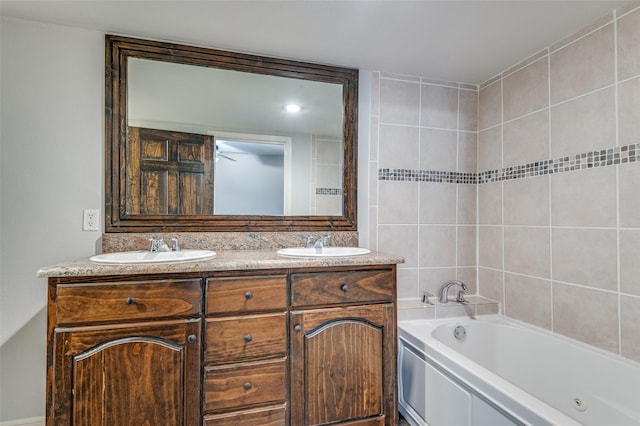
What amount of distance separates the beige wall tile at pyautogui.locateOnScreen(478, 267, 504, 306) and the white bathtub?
0.60 ft

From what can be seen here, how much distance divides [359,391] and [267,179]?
4.24 feet

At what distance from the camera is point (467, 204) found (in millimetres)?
2408

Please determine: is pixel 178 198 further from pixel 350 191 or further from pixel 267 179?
pixel 350 191

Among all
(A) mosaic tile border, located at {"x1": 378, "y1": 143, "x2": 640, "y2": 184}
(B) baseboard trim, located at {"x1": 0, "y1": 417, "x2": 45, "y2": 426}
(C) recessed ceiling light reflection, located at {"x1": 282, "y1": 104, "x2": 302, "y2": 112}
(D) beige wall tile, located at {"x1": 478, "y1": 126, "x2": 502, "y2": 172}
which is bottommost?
(B) baseboard trim, located at {"x1": 0, "y1": 417, "x2": 45, "y2": 426}

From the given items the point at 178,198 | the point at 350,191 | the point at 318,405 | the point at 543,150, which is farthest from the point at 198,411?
the point at 543,150

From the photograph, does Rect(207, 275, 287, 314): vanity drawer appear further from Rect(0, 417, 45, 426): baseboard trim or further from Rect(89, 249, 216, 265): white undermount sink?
Rect(0, 417, 45, 426): baseboard trim

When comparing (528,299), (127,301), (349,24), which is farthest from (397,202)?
(127,301)

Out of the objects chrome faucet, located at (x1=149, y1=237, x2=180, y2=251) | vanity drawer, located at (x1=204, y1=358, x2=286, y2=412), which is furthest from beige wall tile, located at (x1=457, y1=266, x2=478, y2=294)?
chrome faucet, located at (x1=149, y1=237, x2=180, y2=251)

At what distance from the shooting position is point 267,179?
2.04 meters

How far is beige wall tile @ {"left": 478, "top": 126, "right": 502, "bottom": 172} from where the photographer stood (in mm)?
2240

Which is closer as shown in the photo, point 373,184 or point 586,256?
point 586,256

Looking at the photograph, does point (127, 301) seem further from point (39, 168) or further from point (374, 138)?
point (374, 138)

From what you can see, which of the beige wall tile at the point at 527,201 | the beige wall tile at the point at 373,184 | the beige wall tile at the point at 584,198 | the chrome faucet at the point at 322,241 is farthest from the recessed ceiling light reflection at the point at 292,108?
the beige wall tile at the point at 584,198

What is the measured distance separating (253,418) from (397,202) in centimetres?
154
